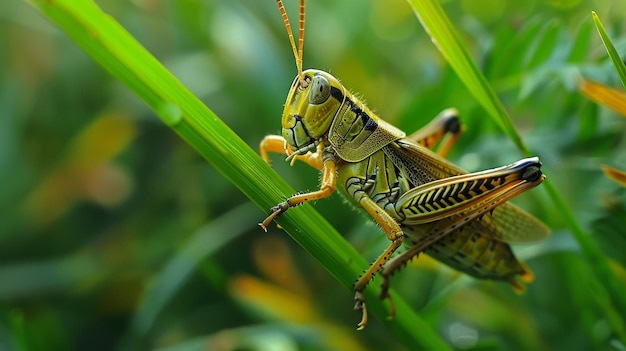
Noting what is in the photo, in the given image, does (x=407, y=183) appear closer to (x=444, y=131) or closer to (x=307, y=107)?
(x=444, y=131)

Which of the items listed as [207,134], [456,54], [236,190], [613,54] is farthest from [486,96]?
[236,190]

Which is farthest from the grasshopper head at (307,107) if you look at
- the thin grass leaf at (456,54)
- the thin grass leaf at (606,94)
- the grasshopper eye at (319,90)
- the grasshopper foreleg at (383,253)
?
the thin grass leaf at (606,94)

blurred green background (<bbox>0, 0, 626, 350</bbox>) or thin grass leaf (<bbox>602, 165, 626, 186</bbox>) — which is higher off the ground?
blurred green background (<bbox>0, 0, 626, 350</bbox>)

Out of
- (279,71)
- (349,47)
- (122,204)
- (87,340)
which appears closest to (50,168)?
(122,204)

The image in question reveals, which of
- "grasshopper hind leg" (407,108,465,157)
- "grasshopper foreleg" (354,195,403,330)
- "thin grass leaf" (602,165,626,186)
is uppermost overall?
"grasshopper hind leg" (407,108,465,157)

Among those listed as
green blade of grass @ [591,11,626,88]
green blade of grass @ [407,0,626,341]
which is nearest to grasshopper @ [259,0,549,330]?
green blade of grass @ [407,0,626,341]

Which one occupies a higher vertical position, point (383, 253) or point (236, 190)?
point (236, 190)

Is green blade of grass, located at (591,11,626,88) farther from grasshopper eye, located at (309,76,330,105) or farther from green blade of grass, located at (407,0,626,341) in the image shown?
grasshopper eye, located at (309,76,330,105)
